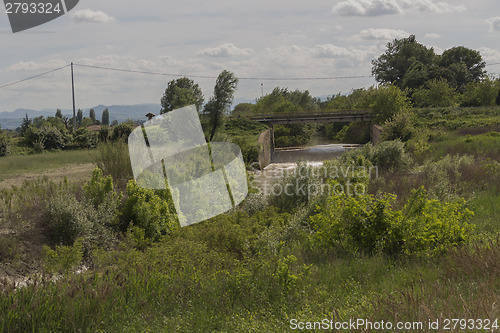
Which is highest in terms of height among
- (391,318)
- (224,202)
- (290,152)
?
(391,318)

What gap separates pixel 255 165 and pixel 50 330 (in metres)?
29.0

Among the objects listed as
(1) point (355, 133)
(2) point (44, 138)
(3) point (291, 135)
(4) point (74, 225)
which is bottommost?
(3) point (291, 135)

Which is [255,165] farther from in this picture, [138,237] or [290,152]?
[138,237]

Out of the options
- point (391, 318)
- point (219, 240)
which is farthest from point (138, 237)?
point (391, 318)

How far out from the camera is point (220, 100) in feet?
134

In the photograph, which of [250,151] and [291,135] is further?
[291,135]

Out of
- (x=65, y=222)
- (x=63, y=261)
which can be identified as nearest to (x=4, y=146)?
(x=65, y=222)

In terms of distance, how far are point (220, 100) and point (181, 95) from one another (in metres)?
3.78

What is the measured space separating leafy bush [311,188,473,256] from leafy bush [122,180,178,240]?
462 centimetres

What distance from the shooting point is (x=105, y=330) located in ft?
15.7

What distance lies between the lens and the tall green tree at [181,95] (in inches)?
1634

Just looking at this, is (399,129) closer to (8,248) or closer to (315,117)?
(315,117)

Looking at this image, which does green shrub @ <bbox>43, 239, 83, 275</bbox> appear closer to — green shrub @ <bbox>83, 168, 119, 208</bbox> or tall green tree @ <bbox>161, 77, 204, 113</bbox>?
green shrub @ <bbox>83, 168, 119, 208</bbox>

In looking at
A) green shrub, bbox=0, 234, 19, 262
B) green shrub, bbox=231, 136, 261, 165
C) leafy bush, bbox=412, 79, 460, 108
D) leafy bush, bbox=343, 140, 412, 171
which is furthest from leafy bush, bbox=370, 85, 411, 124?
green shrub, bbox=0, 234, 19, 262
